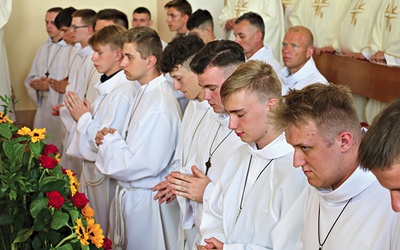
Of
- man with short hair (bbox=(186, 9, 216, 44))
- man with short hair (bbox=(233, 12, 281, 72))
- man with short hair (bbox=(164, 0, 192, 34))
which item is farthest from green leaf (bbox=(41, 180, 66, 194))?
man with short hair (bbox=(164, 0, 192, 34))

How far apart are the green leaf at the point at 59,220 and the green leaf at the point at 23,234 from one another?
125 millimetres

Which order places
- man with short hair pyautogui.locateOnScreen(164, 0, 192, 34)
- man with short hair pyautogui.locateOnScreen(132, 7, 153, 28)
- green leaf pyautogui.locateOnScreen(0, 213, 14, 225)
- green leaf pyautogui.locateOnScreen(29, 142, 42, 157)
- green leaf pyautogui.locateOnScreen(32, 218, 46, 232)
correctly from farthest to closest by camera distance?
man with short hair pyautogui.locateOnScreen(132, 7, 153, 28) < man with short hair pyautogui.locateOnScreen(164, 0, 192, 34) < green leaf pyautogui.locateOnScreen(29, 142, 42, 157) < green leaf pyautogui.locateOnScreen(0, 213, 14, 225) < green leaf pyautogui.locateOnScreen(32, 218, 46, 232)

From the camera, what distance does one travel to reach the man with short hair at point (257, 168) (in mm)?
2938

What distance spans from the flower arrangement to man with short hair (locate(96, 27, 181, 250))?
1068 mm

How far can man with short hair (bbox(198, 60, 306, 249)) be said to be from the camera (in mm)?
2938

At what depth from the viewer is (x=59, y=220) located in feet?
9.55

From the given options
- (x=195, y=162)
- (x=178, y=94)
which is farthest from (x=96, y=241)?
(x=178, y=94)

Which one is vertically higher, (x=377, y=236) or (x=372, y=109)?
(x=377, y=236)

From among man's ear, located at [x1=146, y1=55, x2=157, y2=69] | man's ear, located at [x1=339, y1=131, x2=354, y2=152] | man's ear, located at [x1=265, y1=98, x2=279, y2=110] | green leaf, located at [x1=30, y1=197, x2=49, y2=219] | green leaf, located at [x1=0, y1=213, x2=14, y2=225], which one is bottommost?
green leaf, located at [x1=0, y1=213, x2=14, y2=225]

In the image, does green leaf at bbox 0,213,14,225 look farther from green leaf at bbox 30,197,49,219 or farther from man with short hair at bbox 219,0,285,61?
man with short hair at bbox 219,0,285,61

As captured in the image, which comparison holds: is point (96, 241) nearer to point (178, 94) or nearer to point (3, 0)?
point (178, 94)

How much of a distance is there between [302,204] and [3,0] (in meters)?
5.67

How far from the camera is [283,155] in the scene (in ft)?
9.95

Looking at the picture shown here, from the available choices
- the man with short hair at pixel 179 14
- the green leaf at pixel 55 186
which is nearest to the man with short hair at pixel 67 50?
the man with short hair at pixel 179 14
